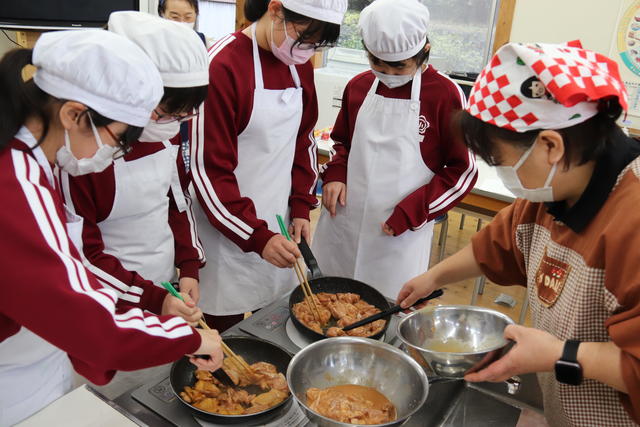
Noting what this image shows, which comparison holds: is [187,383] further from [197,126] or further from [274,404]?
[197,126]

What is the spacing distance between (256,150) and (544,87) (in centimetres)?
111

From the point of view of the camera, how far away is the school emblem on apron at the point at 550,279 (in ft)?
3.70

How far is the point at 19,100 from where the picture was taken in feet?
3.02

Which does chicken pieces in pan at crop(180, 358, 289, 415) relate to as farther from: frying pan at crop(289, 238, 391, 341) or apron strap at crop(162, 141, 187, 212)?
apron strap at crop(162, 141, 187, 212)

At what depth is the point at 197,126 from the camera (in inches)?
67.1

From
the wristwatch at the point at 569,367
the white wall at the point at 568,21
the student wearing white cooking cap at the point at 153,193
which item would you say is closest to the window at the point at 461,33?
the white wall at the point at 568,21

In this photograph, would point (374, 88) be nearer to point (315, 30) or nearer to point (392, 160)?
point (392, 160)

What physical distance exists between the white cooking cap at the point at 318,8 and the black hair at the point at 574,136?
0.73m

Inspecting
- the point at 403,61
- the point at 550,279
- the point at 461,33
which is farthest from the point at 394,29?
the point at 461,33

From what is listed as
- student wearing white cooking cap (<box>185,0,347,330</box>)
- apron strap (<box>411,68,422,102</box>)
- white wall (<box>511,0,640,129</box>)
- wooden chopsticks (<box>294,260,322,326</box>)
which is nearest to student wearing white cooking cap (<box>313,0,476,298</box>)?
apron strap (<box>411,68,422,102</box>)

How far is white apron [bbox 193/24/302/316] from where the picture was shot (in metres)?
1.83

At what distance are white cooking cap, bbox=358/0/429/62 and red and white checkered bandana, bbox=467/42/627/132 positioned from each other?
80 centimetres

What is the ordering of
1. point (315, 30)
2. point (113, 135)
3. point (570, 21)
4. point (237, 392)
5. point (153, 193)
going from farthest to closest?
point (570, 21)
point (315, 30)
point (153, 193)
point (237, 392)
point (113, 135)

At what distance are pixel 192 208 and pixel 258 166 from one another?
28 cm
